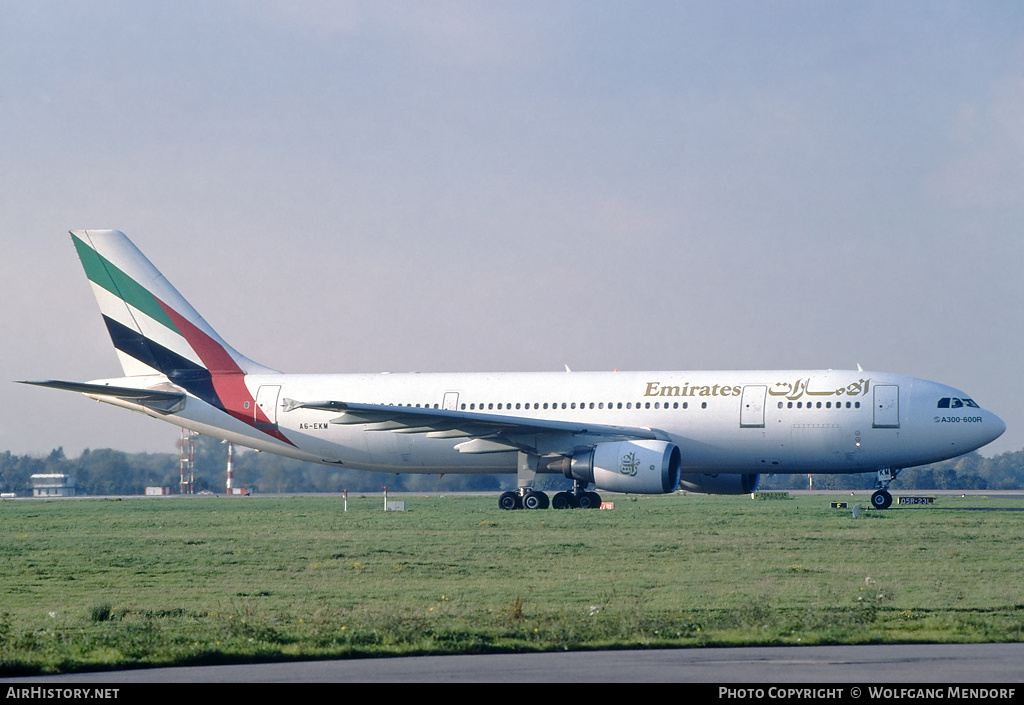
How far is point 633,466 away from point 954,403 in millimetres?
9043

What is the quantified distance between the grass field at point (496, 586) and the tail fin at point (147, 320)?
9929 millimetres

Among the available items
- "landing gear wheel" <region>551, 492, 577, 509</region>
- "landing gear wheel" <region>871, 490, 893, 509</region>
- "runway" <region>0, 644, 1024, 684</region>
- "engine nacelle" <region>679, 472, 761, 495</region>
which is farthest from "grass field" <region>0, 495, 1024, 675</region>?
"engine nacelle" <region>679, 472, 761, 495</region>

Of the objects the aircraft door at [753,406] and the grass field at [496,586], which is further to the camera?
the aircraft door at [753,406]

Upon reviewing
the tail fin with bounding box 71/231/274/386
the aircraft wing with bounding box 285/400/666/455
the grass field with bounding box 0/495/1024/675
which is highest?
the tail fin with bounding box 71/231/274/386

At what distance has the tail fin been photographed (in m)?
39.2

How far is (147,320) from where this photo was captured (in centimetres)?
3938

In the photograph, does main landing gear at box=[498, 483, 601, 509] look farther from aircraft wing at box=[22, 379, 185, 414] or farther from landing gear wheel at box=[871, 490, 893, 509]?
aircraft wing at box=[22, 379, 185, 414]

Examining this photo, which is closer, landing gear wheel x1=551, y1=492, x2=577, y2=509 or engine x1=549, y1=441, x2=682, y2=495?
engine x1=549, y1=441, x2=682, y2=495

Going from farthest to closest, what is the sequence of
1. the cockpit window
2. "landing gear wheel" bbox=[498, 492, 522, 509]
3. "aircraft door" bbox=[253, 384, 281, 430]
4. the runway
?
"aircraft door" bbox=[253, 384, 281, 430] < "landing gear wheel" bbox=[498, 492, 522, 509] < the cockpit window < the runway

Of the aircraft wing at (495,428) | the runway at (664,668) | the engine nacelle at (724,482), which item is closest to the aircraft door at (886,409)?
the engine nacelle at (724,482)

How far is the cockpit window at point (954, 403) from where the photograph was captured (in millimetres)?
32625

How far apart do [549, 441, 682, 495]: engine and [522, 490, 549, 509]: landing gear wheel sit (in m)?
2.11

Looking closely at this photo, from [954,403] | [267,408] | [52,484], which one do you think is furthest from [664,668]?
[52,484]

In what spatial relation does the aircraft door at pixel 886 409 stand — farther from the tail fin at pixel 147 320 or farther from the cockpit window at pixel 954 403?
the tail fin at pixel 147 320
